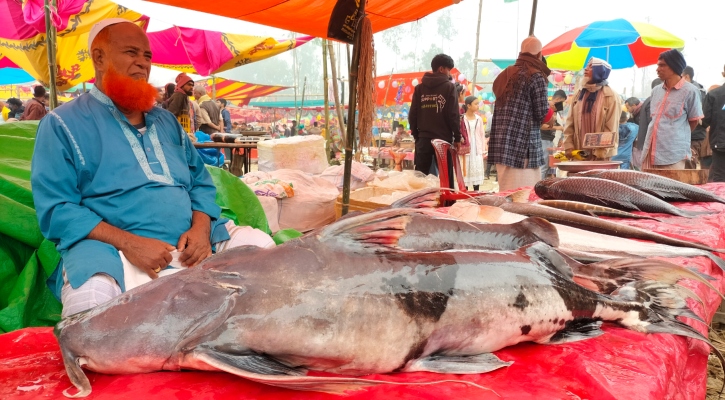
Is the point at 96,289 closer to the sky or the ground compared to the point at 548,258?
closer to the ground

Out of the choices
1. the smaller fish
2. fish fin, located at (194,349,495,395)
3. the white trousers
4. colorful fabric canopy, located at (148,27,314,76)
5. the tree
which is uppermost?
the tree

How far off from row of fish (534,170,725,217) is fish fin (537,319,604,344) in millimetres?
1783

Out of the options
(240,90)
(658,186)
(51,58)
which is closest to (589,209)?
(658,186)

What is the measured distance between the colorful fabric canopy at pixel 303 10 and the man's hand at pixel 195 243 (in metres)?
2.45

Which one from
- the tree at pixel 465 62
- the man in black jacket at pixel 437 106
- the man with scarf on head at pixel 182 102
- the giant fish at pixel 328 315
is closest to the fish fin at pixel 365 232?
the giant fish at pixel 328 315

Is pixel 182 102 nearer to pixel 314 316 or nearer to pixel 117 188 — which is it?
pixel 117 188

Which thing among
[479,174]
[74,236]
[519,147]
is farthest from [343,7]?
[479,174]

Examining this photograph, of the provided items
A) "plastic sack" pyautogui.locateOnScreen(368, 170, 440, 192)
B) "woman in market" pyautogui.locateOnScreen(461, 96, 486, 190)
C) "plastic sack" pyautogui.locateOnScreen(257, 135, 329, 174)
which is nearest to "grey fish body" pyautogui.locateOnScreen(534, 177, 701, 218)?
"plastic sack" pyautogui.locateOnScreen(368, 170, 440, 192)

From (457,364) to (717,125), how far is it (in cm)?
758

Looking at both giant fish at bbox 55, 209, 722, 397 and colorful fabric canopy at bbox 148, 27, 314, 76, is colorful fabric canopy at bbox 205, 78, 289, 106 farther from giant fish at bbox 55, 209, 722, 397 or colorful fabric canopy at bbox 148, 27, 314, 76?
giant fish at bbox 55, 209, 722, 397

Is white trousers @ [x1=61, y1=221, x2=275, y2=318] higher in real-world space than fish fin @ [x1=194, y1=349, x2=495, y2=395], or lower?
lower

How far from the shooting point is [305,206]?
226 inches

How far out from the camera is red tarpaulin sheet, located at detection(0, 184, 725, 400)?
1.13 meters

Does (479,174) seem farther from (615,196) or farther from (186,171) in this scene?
(186,171)
